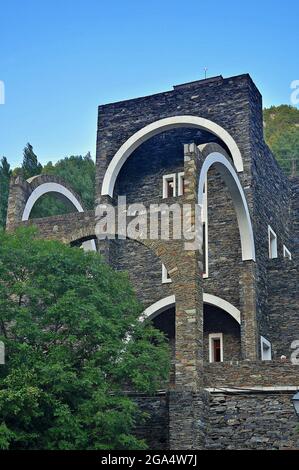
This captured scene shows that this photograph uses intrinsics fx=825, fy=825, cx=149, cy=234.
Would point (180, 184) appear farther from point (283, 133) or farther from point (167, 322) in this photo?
point (283, 133)

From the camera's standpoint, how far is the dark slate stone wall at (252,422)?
49.4 ft

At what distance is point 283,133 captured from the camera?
46.7 meters

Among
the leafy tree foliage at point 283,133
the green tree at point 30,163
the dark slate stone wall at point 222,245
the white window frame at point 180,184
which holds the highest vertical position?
the leafy tree foliage at point 283,133

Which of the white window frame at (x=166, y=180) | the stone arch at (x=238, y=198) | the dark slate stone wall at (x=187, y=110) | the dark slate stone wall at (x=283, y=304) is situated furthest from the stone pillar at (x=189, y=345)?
the white window frame at (x=166, y=180)

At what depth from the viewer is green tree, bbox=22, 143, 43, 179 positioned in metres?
37.1

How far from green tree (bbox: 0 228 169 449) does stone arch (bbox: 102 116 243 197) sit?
6985mm

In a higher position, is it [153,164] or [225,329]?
[153,164]

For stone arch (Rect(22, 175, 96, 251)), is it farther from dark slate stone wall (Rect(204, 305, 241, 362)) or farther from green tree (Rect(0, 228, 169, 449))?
green tree (Rect(0, 228, 169, 449))

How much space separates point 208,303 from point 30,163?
18.4 metres

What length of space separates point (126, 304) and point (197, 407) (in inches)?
90.5

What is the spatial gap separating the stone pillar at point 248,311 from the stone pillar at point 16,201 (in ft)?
19.7

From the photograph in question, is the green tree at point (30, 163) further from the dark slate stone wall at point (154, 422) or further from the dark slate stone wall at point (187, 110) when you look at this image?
the dark slate stone wall at point (154, 422)

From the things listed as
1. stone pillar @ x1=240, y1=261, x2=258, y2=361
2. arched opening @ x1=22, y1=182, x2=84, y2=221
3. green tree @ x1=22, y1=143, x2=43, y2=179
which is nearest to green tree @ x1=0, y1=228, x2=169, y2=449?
stone pillar @ x1=240, y1=261, x2=258, y2=361

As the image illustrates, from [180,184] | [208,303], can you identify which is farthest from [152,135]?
[208,303]
